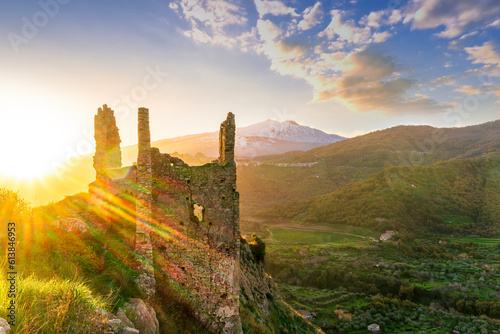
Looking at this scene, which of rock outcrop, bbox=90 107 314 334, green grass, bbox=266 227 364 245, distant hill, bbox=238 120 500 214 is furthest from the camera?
distant hill, bbox=238 120 500 214

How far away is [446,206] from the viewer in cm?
11300

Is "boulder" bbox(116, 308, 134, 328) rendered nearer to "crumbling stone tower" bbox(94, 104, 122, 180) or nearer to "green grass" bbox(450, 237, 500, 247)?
"crumbling stone tower" bbox(94, 104, 122, 180)

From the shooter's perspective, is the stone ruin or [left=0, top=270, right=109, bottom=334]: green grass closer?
[left=0, top=270, right=109, bottom=334]: green grass

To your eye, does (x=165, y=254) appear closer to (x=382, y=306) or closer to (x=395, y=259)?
(x=382, y=306)

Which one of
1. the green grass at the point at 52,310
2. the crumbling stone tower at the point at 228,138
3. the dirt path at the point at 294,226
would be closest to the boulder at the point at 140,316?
the green grass at the point at 52,310

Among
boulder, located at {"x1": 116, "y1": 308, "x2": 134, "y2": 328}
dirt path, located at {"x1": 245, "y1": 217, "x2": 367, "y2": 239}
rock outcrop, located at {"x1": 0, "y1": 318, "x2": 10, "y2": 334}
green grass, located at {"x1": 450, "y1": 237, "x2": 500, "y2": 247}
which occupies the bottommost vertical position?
dirt path, located at {"x1": 245, "y1": 217, "x2": 367, "y2": 239}

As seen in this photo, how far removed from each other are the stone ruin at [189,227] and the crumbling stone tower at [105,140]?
2.50 metres

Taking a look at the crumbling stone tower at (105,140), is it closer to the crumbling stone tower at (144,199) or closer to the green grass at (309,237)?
the crumbling stone tower at (144,199)

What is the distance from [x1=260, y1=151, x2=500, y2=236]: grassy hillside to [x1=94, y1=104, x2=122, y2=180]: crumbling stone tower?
111 m

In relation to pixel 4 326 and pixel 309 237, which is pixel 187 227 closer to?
pixel 4 326

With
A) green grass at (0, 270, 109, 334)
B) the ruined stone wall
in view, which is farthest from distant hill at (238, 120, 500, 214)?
green grass at (0, 270, 109, 334)

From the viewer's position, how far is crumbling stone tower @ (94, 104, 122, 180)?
13414 millimetres

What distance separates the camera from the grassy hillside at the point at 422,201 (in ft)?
342

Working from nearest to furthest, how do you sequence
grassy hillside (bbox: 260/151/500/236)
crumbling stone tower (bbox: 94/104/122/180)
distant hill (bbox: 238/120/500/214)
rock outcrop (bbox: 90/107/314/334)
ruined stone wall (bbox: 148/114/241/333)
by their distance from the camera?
rock outcrop (bbox: 90/107/314/334), ruined stone wall (bbox: 148/114/241/333), crumbling stone tower (bbox: 94/104/122/180), grassy hillside (bbox: 260/151/500/236), distant hill (bbox: 238/120/500/214)
